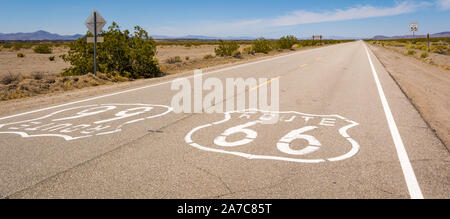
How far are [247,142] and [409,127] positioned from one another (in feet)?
11.0

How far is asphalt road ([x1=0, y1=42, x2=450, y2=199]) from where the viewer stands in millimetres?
3725

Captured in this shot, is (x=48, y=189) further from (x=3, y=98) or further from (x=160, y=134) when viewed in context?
(x=3, y=98)

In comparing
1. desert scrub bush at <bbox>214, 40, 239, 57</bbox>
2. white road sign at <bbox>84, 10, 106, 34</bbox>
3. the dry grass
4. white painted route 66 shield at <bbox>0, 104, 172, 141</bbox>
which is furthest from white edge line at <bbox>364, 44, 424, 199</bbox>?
desert scrub bush at <bbox>214, 40, 239, 57</bbox>

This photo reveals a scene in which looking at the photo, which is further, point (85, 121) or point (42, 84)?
point (42, 84)

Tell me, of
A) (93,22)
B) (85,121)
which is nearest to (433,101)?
(85,121)

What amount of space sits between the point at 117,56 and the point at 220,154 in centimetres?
1300

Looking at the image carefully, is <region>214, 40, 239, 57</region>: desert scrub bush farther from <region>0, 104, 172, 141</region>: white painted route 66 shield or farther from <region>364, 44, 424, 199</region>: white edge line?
<region>364, 44, 424, 199</region>: white edge line

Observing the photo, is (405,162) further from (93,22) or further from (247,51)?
(247,51)

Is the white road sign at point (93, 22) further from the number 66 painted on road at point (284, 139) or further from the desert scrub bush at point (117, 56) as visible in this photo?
the number 66 painted on road at point (284, 139)

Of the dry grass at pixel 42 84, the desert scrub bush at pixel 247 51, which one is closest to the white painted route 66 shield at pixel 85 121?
the dry grass at pixel 42 84

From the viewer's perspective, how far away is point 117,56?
16312 mm

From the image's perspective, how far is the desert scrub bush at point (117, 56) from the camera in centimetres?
1569
